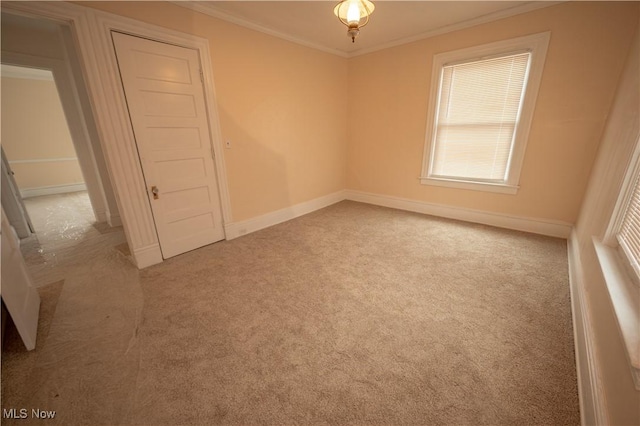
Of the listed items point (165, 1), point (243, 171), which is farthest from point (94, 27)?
point (243, 171)

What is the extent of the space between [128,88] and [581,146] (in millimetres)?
4803

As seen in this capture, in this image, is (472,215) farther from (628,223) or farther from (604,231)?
(628,223)

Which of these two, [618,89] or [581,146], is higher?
[618,89]

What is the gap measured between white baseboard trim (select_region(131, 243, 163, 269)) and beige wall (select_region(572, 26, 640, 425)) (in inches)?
133

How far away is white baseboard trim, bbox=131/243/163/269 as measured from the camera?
8.22 ft

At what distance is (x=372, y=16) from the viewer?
2900 mm

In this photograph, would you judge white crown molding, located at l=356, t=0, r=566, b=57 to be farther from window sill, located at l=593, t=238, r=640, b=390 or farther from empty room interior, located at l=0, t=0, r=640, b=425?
window sill, located at l=593, t=238, r=640, b=390

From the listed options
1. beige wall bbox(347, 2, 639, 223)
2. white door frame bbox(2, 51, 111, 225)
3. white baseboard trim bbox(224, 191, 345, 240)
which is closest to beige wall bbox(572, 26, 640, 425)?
beige wall bbox(347, 2, 639, 223)

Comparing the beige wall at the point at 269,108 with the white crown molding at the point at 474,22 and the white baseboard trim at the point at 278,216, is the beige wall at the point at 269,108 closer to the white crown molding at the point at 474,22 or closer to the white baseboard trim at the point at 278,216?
the white baseboard trim at the point at 278,216

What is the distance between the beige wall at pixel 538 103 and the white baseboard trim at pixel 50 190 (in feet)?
22.3

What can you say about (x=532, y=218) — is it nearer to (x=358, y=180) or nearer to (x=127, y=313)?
(x=358, y=180)

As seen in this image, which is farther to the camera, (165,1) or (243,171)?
(243,171)

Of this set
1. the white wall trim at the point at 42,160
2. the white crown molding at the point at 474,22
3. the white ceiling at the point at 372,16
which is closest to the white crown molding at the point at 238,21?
the white ceiling at the point at 372,16

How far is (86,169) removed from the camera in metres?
3.82
